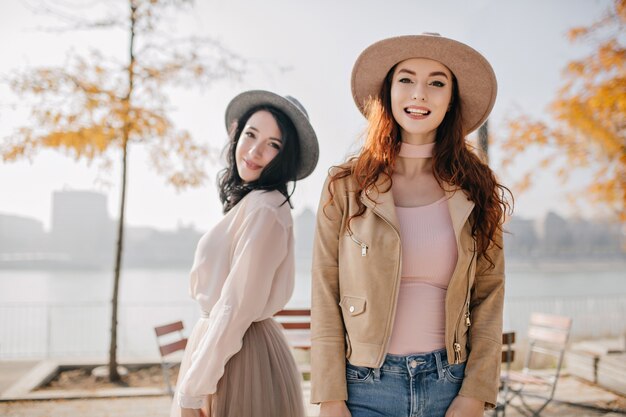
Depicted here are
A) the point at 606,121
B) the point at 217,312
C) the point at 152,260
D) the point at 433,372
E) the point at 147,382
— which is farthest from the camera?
the point at 152,260

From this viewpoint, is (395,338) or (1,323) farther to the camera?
(1,323)

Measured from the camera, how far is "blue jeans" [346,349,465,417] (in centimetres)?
151

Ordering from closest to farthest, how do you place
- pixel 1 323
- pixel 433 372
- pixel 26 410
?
pixel 433 372, pixel 26 410, pixel 1 323

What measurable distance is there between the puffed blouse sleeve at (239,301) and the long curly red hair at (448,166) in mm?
440

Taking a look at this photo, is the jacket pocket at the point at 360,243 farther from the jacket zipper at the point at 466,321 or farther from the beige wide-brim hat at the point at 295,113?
the beige wide-brim hat at the point at 295,113

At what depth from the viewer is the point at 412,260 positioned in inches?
61.6

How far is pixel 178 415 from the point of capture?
1.98m

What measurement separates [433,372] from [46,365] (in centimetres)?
568

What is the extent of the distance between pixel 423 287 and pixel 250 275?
66 cm

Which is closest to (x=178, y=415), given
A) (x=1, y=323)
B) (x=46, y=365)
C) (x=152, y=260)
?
(x=46, y=365)

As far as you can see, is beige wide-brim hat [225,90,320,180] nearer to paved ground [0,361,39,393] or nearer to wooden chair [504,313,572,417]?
wooden chair [504,313,572,417]

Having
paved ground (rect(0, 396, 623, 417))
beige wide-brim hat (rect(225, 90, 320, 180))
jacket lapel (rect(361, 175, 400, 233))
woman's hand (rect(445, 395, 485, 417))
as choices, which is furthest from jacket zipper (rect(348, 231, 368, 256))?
paved ground (rect(0, 396, 623, 417))

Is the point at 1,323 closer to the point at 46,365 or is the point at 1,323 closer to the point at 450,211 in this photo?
the point at 46,365

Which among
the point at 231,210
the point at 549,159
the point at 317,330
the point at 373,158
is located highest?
the point at 549,159
